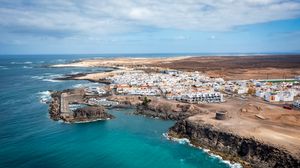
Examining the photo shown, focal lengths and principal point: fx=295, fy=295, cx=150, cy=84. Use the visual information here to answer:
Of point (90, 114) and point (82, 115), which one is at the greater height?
point (90, 114)

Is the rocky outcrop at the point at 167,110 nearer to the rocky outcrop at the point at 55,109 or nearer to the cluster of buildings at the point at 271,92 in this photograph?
the rocky outcrop at the point at 55,109

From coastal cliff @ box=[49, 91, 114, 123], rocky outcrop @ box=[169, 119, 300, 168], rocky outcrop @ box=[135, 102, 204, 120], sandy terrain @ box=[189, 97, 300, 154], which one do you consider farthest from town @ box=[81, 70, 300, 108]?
rocky outcrop @ box=[169, 119, 300, 168]

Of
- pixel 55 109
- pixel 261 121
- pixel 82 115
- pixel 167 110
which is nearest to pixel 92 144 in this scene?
pixel 82 115

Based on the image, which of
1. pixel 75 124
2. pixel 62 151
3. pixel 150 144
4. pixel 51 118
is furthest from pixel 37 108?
pixel 150 144

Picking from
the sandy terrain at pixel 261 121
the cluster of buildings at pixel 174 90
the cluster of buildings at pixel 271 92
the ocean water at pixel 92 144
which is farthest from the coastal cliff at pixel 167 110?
the cluster of buildings at pixel 271 92

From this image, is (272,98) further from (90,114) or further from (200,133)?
(90,114)

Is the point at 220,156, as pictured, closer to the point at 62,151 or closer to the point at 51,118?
the point at 62,151
